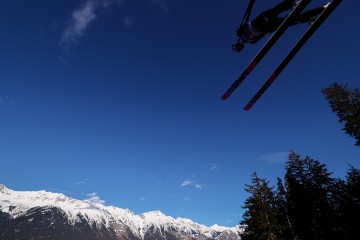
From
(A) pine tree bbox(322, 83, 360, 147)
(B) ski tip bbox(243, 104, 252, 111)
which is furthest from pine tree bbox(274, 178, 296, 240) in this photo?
(B) ski tip bbox(243, 104, 252, 111)

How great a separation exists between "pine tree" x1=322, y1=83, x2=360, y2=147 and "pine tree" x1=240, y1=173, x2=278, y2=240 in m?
11.0

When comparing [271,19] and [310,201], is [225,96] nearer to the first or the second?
[271,19]

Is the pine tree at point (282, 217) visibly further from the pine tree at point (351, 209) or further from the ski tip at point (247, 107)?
the ski tip at point (247, 107)

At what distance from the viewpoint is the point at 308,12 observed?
6188 mm

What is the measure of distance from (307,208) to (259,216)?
23.9 feet

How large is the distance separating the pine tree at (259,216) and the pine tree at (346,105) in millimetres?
11008

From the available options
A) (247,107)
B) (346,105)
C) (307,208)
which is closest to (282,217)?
(307,208)

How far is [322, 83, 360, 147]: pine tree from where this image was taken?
2612 centimetres

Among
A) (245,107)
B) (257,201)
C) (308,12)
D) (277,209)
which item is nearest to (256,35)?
(308,12)

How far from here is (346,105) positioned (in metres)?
27.6

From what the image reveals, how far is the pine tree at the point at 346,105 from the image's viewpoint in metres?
26.1

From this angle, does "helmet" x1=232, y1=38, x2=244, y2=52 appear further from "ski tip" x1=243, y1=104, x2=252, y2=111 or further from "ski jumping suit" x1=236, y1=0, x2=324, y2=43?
"ski tip" x1=243, y1=104, x2=252, y2=111

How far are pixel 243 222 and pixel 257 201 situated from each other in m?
2.99

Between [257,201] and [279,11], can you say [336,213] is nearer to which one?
[257,201]
